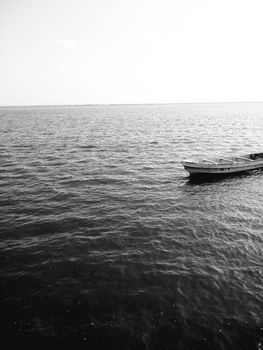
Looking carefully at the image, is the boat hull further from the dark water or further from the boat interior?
the dark water

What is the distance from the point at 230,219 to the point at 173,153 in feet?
84.8

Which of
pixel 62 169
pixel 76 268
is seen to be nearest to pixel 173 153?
pixel 62 169

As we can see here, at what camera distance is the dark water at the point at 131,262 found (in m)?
11.6

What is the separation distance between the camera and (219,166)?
32.7 meters

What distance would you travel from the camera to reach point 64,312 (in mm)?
12414

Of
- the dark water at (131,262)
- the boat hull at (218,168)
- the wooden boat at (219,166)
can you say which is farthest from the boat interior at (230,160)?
the dark water at (131,262)

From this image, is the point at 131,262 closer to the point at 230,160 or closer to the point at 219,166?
the point at 219,166

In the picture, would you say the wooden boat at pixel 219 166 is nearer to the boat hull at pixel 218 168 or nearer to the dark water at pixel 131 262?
the boat hull at pixel 218 168

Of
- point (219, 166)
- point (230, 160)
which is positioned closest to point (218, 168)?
point (219, 166)

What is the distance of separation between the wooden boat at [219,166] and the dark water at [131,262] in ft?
4.96

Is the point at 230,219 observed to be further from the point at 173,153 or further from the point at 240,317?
the point at 173,153

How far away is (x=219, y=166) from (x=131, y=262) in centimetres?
2088

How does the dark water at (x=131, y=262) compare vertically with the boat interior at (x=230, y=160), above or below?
below

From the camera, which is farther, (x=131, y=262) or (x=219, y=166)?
(x=219, y=166)
